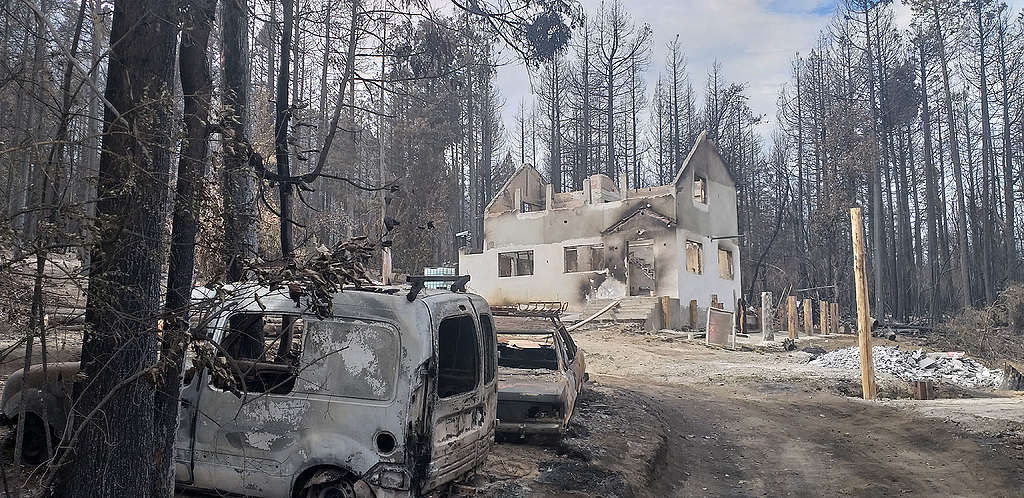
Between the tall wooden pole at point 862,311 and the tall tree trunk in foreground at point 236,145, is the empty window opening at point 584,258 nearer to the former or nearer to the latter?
the tall wooden pole at point 862,311

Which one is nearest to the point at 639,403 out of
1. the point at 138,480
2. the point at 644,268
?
the point at 138,480

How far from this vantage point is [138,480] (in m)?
4.37

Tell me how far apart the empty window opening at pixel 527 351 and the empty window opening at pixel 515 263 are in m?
27.8

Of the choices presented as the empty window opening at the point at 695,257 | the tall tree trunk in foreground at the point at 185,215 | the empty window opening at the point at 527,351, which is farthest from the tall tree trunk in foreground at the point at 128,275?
the empty window opening at the point at 695,257

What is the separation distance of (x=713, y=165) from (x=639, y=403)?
86.3ft

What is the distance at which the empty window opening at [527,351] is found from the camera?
10.1 m

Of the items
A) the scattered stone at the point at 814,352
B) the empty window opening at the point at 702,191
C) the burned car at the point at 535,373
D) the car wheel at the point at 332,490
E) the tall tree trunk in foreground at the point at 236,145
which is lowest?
the scattered stone at the point at 814,352

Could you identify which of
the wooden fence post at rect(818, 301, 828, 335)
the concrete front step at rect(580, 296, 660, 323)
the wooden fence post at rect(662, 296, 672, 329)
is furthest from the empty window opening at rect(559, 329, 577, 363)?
the wooden fence post at rect(818, 301, 828, 335)

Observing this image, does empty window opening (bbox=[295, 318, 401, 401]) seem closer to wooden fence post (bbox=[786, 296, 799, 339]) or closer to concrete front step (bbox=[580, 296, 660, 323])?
concrete front step (bbox=[580, 296, 660, 323])

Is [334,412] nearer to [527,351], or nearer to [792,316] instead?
[527,351]

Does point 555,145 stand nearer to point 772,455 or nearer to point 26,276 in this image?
point 772,455

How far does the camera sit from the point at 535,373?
9.45 meters

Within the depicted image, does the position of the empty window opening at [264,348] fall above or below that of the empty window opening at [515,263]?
below

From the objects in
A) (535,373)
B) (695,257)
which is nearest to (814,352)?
(695,257)
